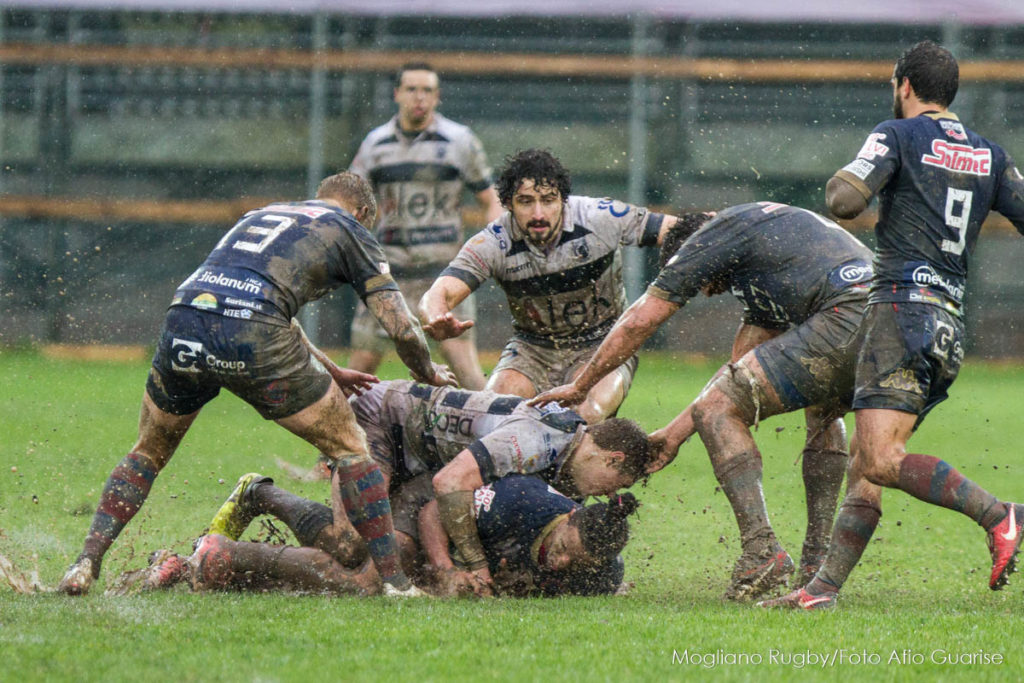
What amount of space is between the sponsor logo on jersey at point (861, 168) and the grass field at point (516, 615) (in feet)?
4.56

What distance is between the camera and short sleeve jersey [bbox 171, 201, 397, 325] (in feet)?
17.6

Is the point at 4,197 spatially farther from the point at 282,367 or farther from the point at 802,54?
the point at 282,367

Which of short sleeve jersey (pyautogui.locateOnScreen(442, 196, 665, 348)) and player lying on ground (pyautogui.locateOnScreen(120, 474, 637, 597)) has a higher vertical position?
short sleeve jersey (pyautogui.locateOnScreen(442, 196, 665, 348))

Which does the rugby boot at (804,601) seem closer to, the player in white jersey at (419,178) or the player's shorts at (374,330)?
the player's shorts at (374,330)

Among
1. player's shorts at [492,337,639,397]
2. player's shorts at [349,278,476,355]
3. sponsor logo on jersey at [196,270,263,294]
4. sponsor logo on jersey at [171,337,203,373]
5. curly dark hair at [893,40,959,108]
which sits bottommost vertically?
player's shorts at [349,278,476,355]

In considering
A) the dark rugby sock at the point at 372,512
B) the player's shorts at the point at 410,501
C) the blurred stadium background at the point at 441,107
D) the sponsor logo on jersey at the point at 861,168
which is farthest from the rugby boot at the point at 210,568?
the blurred stadium background at the point at 441,107

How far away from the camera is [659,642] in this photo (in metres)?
4.36

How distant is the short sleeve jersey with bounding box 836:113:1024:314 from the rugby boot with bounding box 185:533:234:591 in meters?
2.79

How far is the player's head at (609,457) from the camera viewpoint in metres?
5.70

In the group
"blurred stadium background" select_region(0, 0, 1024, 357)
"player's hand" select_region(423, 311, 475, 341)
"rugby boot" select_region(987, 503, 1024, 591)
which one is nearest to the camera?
"rugby boot" select_region(987, 503, 1024, 591)

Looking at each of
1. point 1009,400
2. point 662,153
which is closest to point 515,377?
point 1009,400

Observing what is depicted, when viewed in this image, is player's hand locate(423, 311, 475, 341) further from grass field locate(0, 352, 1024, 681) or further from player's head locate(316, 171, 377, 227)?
grass field locate(0, 352, 1024, 681)

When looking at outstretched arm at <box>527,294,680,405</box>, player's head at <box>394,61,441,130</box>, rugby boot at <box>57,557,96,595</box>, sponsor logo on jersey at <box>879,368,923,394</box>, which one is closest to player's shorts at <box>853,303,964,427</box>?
sponsor logo on jersey at <box>879,368,923,394</box>

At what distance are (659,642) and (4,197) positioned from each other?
13296mm
